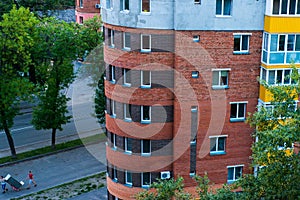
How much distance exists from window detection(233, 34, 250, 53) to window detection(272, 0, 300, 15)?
194cm

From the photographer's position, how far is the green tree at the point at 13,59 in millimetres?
32656

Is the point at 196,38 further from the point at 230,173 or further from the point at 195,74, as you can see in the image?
the point at 230,173

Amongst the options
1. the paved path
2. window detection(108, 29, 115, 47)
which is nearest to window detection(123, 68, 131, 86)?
window detection(108, 29, 115, 47)

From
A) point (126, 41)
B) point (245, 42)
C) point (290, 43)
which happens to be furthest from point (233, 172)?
point (126, 41)

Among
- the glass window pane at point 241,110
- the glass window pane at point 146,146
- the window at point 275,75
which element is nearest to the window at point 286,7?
the window at point 275,75

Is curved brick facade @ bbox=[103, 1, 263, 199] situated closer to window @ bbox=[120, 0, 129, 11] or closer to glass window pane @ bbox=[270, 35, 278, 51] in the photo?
window @ bbox=[120, 0, 129, 11]

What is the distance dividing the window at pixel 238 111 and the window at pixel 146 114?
4.55 m

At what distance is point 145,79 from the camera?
74.8 ft

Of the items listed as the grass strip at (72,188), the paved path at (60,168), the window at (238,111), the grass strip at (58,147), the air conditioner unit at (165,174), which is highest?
the window at (238,111)

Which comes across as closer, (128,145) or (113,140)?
(128,145)

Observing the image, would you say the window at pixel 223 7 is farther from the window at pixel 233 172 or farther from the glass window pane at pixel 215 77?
the window at pixel 233 172

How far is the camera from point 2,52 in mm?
32688

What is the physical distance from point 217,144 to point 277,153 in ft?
29.1

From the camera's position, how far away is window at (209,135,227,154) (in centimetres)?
2403
